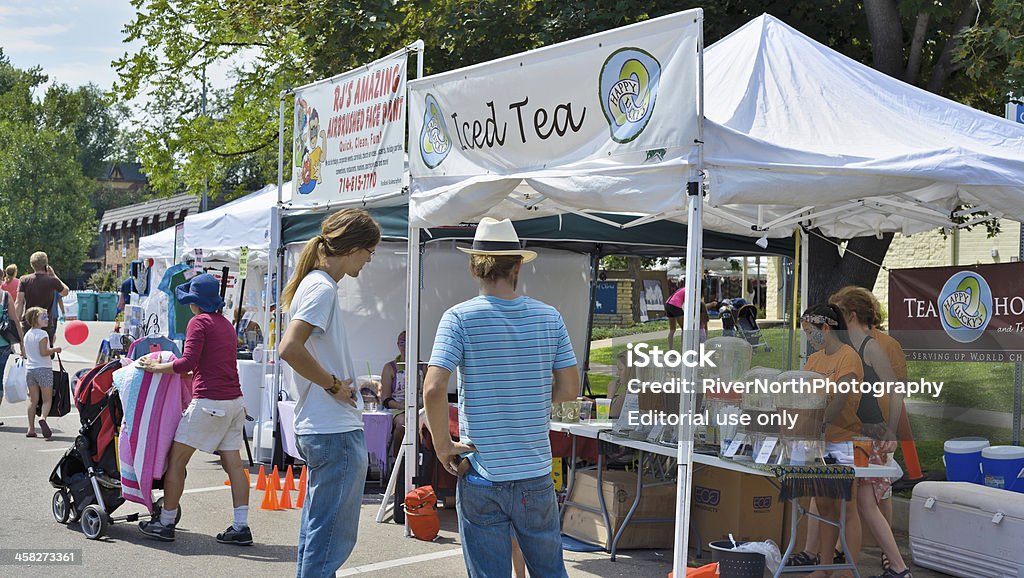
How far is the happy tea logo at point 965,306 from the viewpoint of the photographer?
8.57m

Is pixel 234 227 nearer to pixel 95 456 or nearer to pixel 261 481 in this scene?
pixel 261 481

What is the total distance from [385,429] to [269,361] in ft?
8.87

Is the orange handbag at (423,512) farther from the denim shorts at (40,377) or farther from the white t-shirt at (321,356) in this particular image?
the denim shorts at (40,377)

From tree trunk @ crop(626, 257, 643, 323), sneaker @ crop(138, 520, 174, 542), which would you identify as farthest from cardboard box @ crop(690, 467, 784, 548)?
tree trunk @ crop(626, 257, 643, 323)

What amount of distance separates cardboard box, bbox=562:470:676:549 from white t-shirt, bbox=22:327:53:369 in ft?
23.2

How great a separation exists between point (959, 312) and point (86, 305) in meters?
45.0

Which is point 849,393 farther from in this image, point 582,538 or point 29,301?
point 29,301

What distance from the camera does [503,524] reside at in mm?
3951

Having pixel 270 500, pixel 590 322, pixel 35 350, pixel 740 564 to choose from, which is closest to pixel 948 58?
pixel 590 322

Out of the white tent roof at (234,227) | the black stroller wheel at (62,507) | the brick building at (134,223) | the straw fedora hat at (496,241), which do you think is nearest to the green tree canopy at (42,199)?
the brick building at (134,223)

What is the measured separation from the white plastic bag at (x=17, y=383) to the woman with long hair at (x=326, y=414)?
8412 mm

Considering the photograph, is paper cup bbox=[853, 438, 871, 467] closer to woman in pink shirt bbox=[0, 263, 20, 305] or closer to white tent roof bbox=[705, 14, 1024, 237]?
white tent roof bbox=[705, 14, 1024, 237]

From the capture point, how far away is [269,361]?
37.4 ft

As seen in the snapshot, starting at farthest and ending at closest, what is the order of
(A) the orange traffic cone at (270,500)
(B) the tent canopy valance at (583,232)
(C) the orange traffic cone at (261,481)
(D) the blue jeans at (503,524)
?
(B) the tent canopy valance at (583,232)
(C) the orange traffic cone at (261,481)
(A) the orange traffic cone at (270,500)
(D) the blue jeans at (503,524)
